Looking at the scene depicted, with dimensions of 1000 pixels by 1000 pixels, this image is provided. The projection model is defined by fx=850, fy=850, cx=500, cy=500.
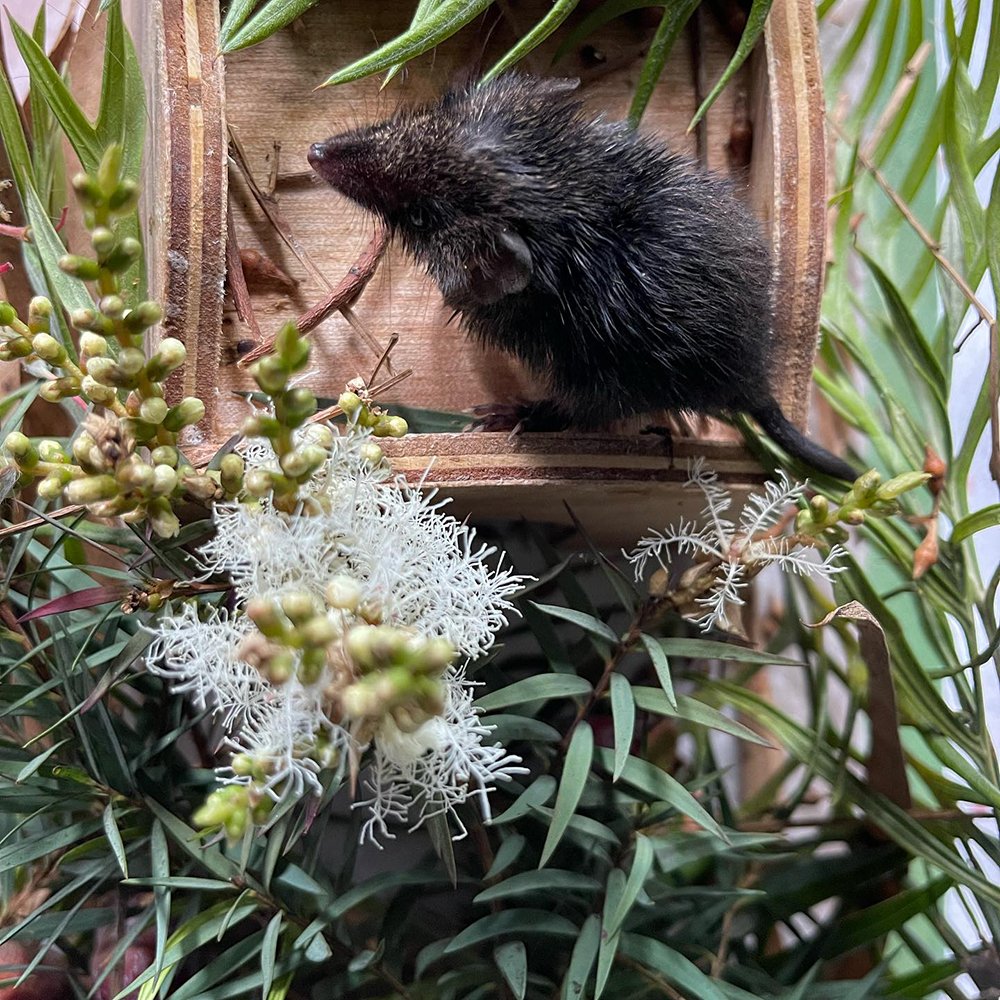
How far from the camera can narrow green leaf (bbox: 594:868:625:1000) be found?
0.67m

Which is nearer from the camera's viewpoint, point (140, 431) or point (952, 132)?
point (140, 431)

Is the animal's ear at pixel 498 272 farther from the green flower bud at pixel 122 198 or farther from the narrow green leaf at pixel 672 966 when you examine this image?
the narrow green leaf at pixel 672 966

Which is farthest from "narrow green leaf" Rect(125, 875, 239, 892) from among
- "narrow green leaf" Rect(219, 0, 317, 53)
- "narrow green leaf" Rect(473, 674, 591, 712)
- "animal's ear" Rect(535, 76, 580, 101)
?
"animal's ear" Rect(535, 76, 580, 101)

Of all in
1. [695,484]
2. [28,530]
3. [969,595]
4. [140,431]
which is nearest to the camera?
[140,431]

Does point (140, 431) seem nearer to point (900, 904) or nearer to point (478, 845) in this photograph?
point (478, 845)

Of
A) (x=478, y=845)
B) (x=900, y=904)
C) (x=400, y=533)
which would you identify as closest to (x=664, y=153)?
(x=400, y=533)

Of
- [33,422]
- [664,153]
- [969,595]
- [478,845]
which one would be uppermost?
[664,153]

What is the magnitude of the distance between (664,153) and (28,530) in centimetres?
70

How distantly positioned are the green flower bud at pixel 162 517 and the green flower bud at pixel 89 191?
168 mm

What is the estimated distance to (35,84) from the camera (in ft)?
2.65

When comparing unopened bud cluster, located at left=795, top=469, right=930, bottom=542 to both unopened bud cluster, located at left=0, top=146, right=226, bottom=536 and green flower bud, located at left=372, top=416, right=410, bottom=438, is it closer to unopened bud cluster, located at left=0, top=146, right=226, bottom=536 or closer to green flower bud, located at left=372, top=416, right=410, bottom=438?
green flower bud, located at left=372, top=416, right=410, bottom=438

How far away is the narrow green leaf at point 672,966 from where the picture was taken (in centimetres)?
72

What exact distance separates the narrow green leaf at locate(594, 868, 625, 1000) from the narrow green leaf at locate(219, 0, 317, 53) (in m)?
0.78

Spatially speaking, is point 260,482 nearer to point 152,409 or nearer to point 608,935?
point 152,409
